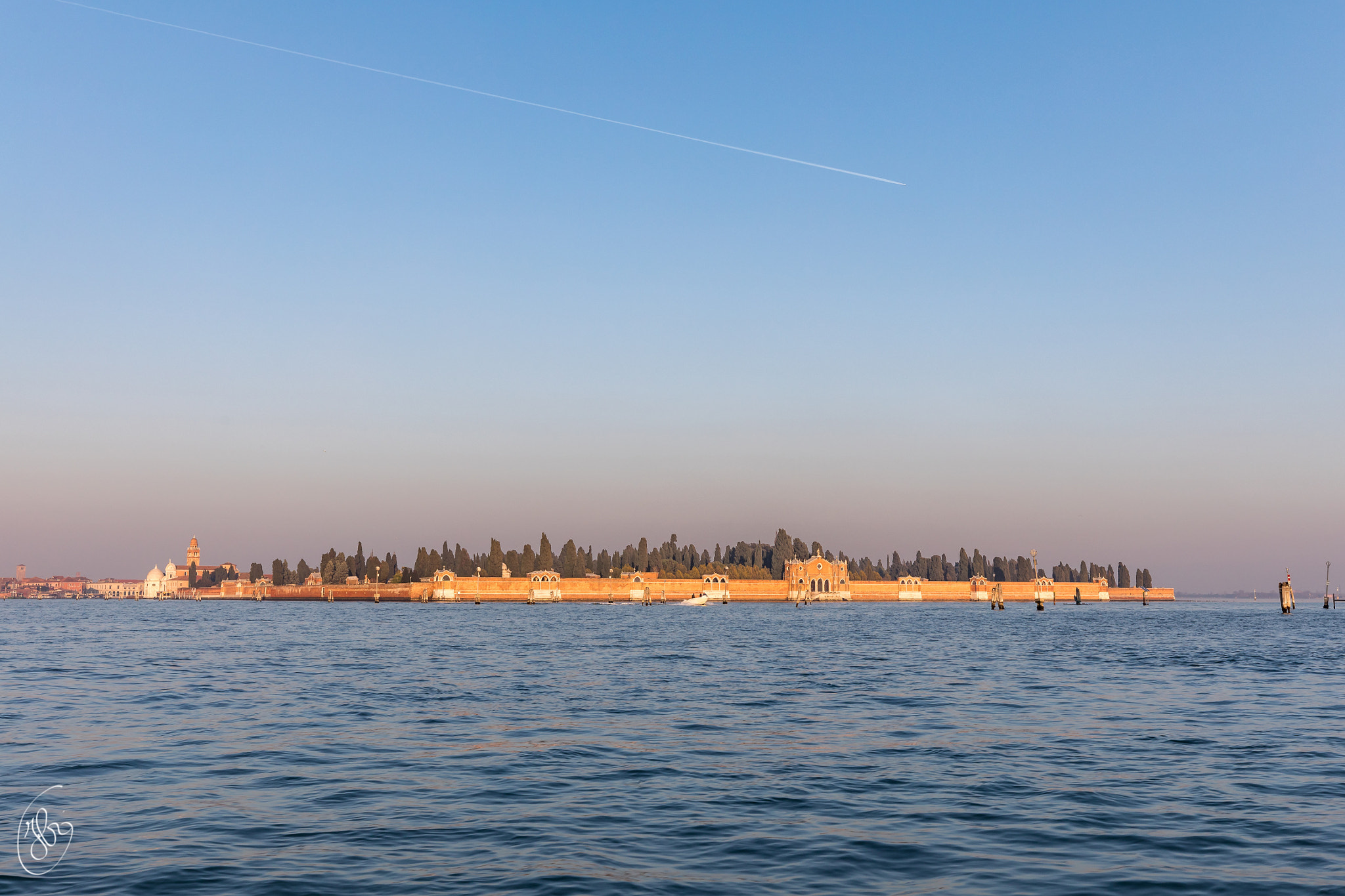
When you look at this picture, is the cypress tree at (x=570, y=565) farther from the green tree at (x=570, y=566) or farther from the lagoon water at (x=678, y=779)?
the lagoon water at (x=678, y=779)

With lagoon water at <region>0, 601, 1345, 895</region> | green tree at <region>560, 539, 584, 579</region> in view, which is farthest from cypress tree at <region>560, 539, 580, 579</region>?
lagoon water at <region>0, 601, 1345, 895</region>

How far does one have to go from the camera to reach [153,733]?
746 inches

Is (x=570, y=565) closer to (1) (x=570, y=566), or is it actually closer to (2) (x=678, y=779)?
(1) (x=570, y=566)

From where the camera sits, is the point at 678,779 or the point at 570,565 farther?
the point at 570,565

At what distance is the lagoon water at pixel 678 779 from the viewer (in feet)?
33.4

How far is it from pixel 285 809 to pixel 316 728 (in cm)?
725

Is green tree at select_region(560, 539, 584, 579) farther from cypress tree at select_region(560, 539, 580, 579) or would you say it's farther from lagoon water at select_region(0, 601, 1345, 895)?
lagoon water at select_region(0, 601, 1345, 895)

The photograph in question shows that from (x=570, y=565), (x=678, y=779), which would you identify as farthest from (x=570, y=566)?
(x=678, y=779)

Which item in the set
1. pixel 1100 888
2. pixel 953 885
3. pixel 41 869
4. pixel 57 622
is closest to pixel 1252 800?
pixel 1100 888

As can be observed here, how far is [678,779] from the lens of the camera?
1502 cm

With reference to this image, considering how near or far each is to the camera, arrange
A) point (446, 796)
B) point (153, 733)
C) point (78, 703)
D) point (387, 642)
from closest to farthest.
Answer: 1. point (446, 796)
2. point (153, 733)
3. point (78, 703)
4. point (387, 642)

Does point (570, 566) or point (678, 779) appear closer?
point (678, 779)

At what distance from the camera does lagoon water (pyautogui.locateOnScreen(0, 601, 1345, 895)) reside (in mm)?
10188

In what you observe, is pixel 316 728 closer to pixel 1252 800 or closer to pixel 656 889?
pixel 656 889
